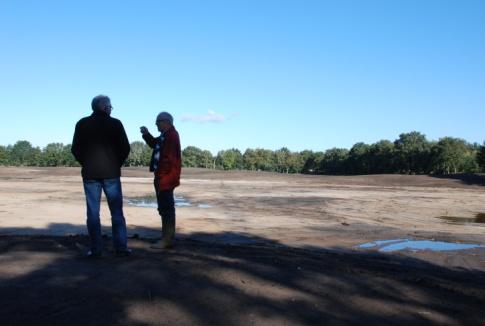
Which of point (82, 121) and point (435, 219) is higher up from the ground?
point (82, 121)

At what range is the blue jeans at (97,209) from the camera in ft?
18.9

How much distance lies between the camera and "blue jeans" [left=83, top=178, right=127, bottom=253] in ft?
18.9

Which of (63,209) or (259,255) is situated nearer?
(259,255)

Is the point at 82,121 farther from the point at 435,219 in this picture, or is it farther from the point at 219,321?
the point at 435,219

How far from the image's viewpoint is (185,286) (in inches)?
177

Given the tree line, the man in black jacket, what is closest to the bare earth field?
the man in black jacket

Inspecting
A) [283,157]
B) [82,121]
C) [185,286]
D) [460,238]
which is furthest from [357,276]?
[283,157]

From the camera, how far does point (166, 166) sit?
257 inches

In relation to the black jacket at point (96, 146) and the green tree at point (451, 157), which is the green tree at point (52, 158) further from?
the black jacket at point (96, 146)

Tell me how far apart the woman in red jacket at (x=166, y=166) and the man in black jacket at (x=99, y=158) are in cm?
71

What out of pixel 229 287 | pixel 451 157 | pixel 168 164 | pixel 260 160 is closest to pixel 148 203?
pixel 168 164

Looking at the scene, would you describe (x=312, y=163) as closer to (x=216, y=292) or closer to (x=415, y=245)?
(x=415, y=245)

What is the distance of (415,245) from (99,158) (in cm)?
664

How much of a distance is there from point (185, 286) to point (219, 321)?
0.88 metres
